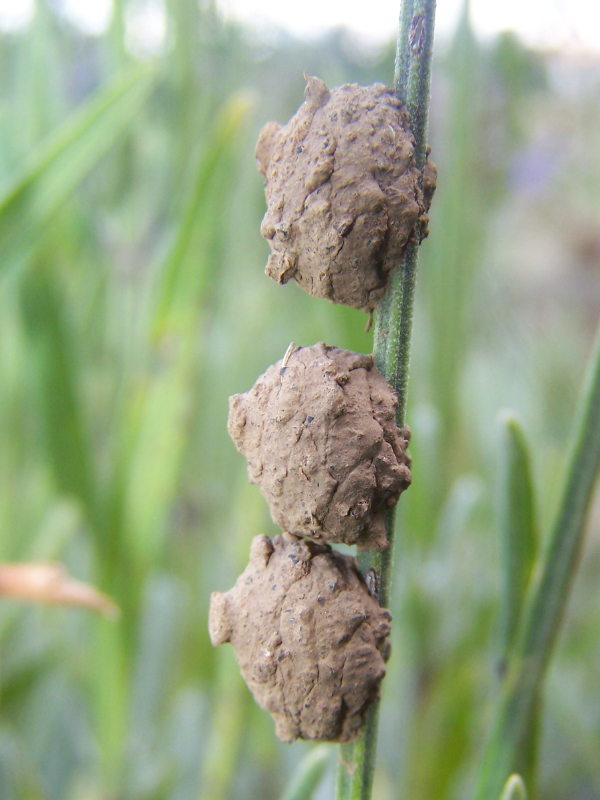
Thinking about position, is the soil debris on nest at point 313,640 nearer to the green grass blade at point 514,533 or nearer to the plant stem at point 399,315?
the plant stem at point 399,315

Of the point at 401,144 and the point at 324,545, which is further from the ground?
the point at 401,144

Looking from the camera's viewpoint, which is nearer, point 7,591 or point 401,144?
point 401,144

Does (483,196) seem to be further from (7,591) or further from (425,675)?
(7,591)

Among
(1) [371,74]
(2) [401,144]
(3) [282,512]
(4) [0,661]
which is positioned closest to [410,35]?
(2) [401,144]

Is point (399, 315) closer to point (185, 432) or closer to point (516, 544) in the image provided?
point (516, 544)

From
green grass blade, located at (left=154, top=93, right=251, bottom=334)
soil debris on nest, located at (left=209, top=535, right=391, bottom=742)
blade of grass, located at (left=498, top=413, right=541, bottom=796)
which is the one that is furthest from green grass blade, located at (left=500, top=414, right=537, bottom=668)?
green grass blade, located at (left=154, top=93, right=251, bottom=334)

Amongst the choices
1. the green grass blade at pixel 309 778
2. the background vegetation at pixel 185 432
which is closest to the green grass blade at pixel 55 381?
the background vegetation at pixel 185 432

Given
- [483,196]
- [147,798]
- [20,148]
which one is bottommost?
[147,798]
